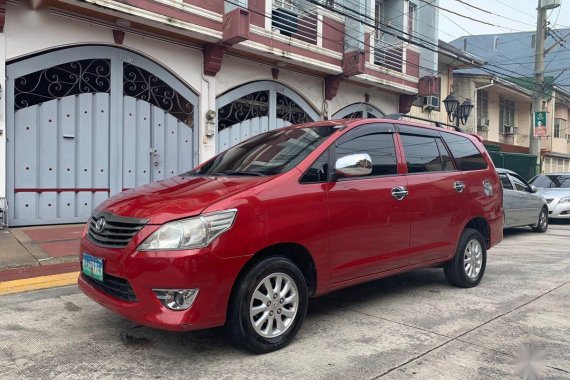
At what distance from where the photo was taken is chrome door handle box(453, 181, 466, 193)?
5.24 metres

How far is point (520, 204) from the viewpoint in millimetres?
10562

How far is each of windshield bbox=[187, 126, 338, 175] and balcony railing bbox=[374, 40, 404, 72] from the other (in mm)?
10960

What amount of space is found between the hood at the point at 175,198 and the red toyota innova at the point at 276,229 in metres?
0.01

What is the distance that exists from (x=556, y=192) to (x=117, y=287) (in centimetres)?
1335

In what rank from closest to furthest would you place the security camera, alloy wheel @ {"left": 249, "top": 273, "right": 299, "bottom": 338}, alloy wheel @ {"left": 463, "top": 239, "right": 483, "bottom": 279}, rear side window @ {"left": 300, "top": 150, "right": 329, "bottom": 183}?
alloy wheel @ {"left": 249, "top": 273, "right": 299, "bottom": 338}
rear side window @ {"left": 300, "top": 150, "right": 329, "bottom": 183}
alloy wheel @ {"left": 463, "top": 239, "right": 483, "bottom": 279}
the security camera

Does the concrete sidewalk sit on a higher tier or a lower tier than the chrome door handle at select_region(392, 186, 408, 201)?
lower

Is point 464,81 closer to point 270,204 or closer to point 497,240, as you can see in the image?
point 497,240

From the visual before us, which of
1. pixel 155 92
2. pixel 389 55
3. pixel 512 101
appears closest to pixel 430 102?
pixel 389 55

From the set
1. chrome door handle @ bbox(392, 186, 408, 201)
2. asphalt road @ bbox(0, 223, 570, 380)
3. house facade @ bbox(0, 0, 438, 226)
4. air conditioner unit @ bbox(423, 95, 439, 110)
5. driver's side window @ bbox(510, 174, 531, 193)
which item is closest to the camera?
asphalt road @ bbox(0, 223, 570, 380)

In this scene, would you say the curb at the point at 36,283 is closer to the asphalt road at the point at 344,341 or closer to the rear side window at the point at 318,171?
the asphalt road at the point at 344,341

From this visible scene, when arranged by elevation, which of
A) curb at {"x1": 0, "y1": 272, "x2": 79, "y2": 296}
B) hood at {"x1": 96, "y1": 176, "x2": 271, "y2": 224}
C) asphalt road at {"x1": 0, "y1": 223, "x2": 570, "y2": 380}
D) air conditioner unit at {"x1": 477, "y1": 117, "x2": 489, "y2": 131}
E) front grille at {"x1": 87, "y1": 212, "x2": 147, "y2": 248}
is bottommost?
asphalt road at {"x1": 0, "y1": 223, "x2": 570, "y2": 380}

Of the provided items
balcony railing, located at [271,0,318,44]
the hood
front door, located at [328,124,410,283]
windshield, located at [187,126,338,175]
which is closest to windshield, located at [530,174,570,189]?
balcony railing, located at [271,0,318,44]

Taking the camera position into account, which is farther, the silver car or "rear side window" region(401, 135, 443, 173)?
the silver car

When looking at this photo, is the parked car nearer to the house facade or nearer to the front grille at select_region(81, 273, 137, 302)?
the house facade
